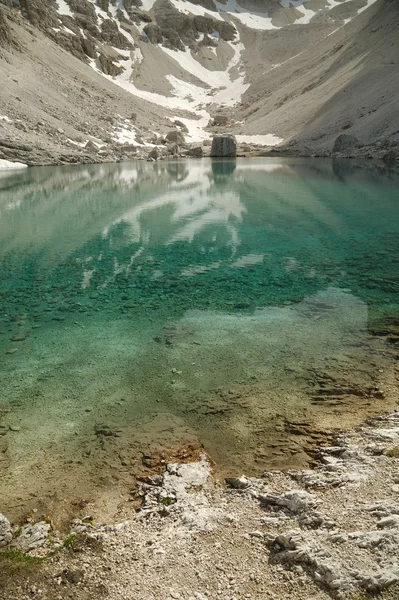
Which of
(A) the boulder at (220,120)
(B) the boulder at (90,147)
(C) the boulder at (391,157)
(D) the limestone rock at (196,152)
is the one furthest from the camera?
(A) the boulder at (220,120)

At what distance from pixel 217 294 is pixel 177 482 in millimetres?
8377

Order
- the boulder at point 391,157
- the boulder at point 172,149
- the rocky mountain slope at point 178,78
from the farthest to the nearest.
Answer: the boulder at point 172,149 < the rocky mountain slope at point 178,78 < the boulder at point 391,157

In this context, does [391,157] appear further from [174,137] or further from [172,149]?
[174,137]

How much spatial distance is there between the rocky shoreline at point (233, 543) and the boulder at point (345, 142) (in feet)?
229

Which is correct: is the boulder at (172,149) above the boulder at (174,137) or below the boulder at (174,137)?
below

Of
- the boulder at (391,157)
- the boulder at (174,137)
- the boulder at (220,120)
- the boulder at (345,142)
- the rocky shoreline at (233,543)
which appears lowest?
the rocky shoreline at (233,543)

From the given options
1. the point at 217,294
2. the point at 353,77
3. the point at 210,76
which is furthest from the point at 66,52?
the point at 217,294

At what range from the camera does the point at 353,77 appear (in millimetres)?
84750

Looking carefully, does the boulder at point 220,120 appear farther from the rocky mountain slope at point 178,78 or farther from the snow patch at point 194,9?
the snow patch at point 194,9

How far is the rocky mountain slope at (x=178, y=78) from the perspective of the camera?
72562 mm

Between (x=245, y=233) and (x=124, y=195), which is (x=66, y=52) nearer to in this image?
(x=124, y=195)

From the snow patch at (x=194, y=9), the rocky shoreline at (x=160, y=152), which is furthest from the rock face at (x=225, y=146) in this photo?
the snow patch at (x=194, y=9)

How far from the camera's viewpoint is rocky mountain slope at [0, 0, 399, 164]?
238ft

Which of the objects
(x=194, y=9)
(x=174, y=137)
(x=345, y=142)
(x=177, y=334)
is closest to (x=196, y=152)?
(x=174, y=137)
